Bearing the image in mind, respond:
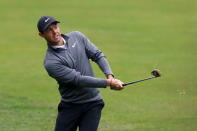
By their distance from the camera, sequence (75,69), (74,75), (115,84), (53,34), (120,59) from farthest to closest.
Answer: (120,59) → (75,69) → (53,34) → (74,75) → (115,84)

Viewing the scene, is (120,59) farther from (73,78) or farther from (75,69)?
(73,78)

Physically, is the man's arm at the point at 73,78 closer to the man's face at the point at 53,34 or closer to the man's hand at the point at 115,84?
the man's hand at the point at 115,84

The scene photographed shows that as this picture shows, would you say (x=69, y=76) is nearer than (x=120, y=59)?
Yes

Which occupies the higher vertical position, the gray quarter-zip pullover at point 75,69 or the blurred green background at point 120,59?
the gray quarter-zip pullover at point 75,69

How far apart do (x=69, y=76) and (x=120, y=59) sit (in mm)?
13771

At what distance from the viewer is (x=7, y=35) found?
26734 millimetres

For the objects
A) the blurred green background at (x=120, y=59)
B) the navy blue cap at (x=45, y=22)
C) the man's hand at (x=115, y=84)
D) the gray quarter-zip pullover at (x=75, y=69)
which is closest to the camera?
the man's hand at (x=115, y=84)

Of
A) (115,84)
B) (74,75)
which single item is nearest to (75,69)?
(74,75)

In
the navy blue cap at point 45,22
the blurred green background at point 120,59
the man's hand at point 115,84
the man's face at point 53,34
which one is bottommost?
the blurred green background at point 120,59

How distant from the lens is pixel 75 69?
29.0 ft

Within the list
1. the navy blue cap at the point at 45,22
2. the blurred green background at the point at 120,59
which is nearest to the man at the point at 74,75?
the navy blue cap at the point at 45,22

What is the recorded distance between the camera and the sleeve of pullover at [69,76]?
8523 millimetres

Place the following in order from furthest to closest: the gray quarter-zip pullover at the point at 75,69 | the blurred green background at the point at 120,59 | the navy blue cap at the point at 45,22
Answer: the blurred green background at the point at 120,59, the navy blue cap at the point at 45,22, the gray quarter-zip pullover at the point at 75,69

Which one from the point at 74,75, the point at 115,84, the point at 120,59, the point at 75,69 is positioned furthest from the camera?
the point at 120,59
